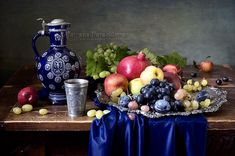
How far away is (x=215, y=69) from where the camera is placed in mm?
2080

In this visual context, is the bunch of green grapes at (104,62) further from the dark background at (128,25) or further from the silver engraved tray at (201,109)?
the dark background at (128,25)

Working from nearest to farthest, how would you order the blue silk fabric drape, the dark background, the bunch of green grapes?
the blue silk fabric drape < the bunch of green grapes < the dark background

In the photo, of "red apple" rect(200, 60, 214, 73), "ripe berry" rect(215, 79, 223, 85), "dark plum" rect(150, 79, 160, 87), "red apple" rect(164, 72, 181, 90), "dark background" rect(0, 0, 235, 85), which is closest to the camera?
"dark plum" rect(150, 79, 160, 87)

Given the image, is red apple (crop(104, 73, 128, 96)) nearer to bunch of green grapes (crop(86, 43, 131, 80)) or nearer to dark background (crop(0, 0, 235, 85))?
bunch of green grapes (crop(86, 43, 131, 80))

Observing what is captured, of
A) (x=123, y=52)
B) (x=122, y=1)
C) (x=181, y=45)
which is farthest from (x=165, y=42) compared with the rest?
(x=123, y=52)

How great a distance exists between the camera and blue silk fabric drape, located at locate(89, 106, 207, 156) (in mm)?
1139

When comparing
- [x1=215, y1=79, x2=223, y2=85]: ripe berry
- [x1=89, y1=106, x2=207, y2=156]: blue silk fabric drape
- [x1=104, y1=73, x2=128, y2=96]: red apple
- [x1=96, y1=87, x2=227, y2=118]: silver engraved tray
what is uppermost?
[x1=104, y1=73, x2=128, y2=96]: red apple

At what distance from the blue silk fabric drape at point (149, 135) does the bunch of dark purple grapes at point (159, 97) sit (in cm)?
4

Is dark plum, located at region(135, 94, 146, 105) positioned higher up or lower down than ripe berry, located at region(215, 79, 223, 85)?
higher up

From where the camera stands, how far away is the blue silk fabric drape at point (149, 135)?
1.14 metres

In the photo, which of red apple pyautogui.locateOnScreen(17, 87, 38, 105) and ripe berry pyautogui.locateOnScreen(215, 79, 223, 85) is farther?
ripe berry pyautogui.locateOnScreen(215, 79, 223, 85)

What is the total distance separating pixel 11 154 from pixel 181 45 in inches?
87.2

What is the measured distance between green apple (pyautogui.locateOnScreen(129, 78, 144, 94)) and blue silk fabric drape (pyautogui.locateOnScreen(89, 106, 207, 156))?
0.55 ft

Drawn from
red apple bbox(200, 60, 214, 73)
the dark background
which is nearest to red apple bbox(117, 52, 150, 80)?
red apple bbox(200, 60, 214, 73)
